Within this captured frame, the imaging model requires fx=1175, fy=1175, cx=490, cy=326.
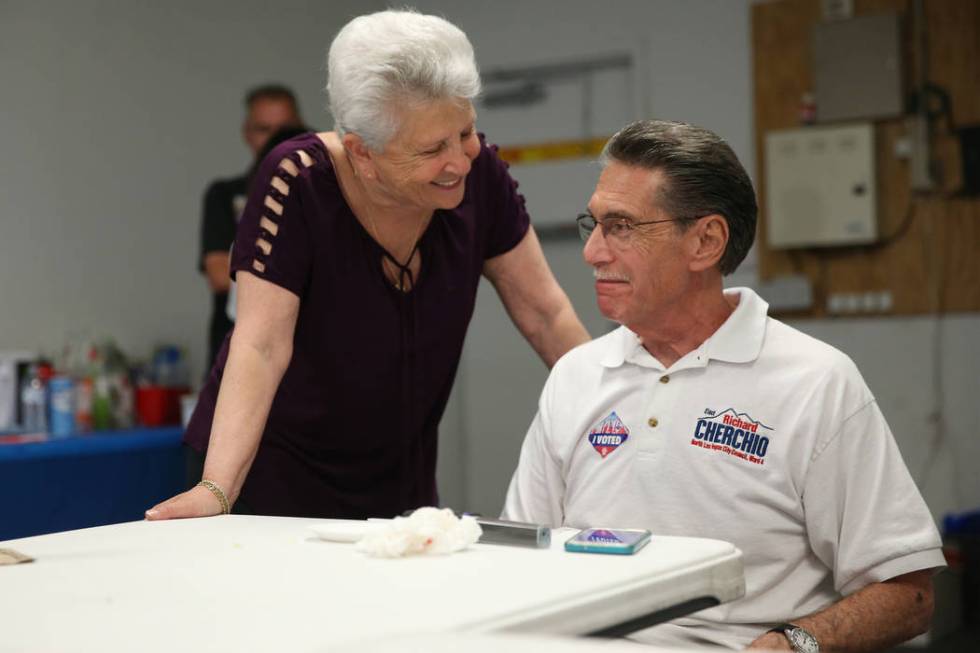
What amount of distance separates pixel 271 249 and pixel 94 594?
0.89m

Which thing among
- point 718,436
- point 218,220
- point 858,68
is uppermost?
point 858,68

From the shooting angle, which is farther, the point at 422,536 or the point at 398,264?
the point at 398,264

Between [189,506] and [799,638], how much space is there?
845 mm

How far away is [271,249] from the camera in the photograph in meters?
1.94

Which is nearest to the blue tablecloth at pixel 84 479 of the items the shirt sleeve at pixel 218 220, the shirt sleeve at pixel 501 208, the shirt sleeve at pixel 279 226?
the shirt sleeve at pixel 218 220

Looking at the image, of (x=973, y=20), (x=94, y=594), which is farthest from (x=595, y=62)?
(x=94, y=594)

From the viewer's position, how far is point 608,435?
5.96ft

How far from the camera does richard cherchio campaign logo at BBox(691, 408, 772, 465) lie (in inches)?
65.6

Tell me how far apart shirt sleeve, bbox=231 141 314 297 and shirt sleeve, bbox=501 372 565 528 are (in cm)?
47

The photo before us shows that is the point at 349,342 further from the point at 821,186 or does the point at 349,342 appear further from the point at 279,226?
the point at 821,186

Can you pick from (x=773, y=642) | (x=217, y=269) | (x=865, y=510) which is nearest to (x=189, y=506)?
(x=773, y=642)

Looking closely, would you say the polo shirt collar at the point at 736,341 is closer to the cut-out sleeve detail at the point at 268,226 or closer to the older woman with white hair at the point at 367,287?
the older woman with white hair at the point at 367,287

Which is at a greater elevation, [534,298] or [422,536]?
[534,298]

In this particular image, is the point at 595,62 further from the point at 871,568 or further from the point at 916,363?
the point at 871,568
